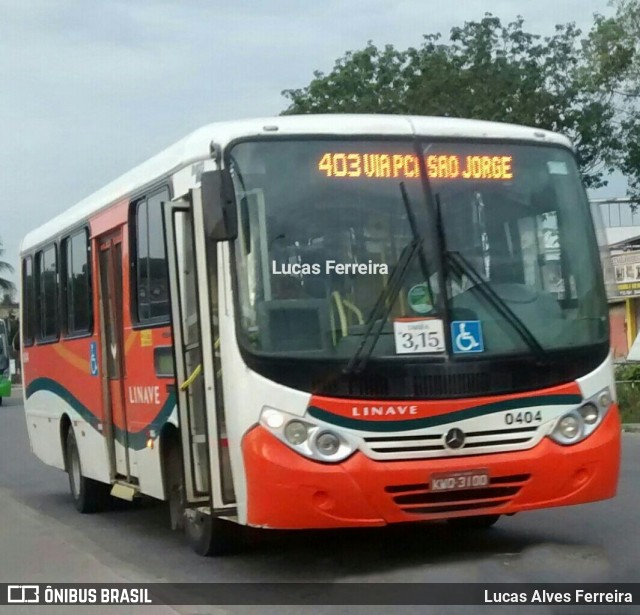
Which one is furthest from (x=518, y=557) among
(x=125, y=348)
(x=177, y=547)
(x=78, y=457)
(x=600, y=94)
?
(x=600, y=94)

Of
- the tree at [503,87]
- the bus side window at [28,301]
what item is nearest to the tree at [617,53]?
the tree at [503,87]

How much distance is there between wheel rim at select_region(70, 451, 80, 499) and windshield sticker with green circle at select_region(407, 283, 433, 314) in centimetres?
600

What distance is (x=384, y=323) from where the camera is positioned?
26.2 feet

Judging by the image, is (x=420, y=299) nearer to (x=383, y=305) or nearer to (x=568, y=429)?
(x=383, y=305)

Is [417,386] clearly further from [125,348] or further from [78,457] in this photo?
[78,457]

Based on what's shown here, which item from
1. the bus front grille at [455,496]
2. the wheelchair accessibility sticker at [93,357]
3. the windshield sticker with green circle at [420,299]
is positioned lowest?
the bus front grille at [455,496]

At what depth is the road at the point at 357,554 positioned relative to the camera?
8117mm

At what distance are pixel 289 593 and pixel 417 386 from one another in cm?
156

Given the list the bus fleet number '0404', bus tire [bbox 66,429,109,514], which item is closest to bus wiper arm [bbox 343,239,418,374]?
the bus fleet number '0404'

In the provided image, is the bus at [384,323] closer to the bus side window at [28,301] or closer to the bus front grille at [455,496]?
the bus front grille at [455,496]

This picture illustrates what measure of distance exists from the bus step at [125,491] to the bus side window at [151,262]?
62.2 inches

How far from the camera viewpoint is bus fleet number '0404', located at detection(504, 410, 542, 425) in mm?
8086

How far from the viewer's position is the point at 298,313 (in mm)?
8008

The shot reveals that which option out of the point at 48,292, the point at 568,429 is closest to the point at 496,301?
the point at 568,429
